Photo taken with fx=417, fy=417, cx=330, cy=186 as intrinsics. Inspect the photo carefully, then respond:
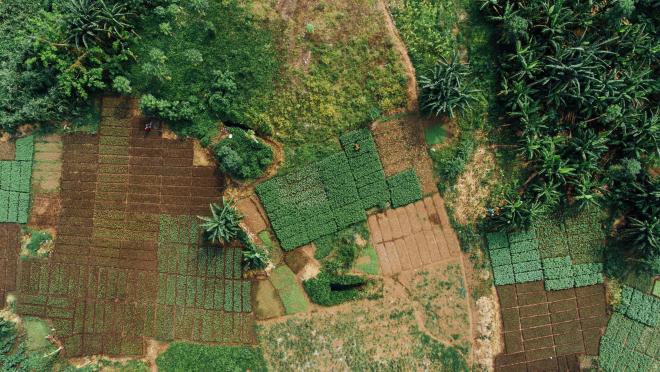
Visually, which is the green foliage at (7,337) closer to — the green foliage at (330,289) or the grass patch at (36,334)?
the grass patch at (36,334)

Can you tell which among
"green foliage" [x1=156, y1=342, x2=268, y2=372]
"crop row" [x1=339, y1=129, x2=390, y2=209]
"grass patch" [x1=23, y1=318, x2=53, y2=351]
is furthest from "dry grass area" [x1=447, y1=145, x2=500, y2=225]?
"grass patch" [x1=23, y1=318, x2=53, y2=351]

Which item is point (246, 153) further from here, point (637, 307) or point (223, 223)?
point (637, 307)

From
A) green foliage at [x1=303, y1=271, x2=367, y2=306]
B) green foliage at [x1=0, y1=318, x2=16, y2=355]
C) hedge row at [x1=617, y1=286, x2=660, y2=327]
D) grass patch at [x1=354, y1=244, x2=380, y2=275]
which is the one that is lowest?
hedge row at [x1=617, y1=286, x2=660, y2=327]

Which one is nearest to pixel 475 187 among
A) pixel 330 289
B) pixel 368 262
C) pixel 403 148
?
pixel 403 148

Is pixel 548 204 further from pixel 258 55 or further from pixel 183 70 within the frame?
pixel 183 70

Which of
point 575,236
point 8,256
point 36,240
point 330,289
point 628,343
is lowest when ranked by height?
point 628,343

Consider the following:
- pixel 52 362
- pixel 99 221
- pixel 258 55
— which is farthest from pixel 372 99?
pixel 52 362

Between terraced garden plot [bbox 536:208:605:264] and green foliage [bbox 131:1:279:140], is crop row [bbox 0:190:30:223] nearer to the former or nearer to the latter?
green foliage [bbox 131:1:279:140]
